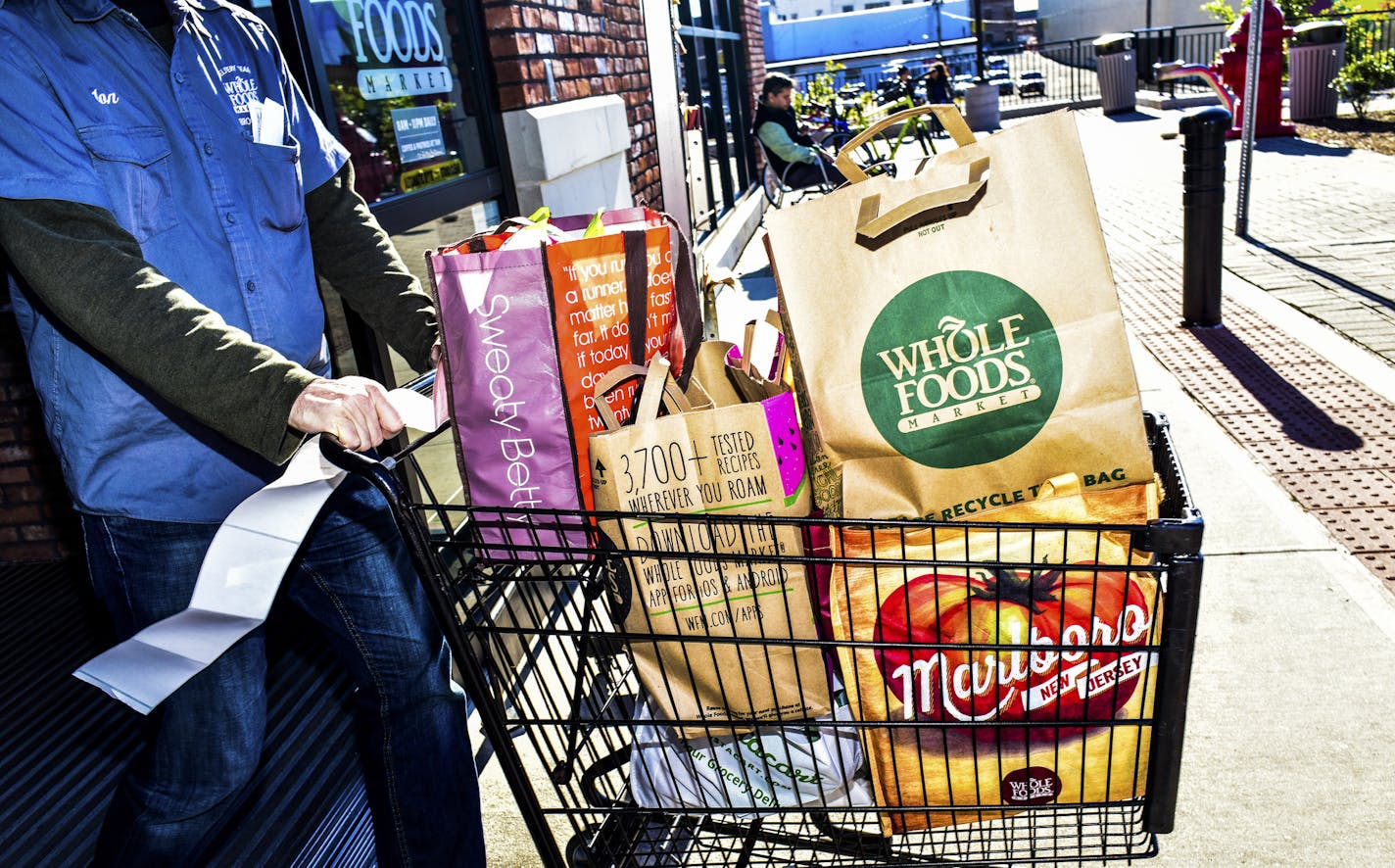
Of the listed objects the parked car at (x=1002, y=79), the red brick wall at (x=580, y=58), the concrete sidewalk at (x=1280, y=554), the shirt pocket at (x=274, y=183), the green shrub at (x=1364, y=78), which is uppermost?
the red brick wall at (x=580, y=58)

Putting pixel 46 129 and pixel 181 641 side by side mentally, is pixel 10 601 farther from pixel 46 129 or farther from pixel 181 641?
pixel 181 641

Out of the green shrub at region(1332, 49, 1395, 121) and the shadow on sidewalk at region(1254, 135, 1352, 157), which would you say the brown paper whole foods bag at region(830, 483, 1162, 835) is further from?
the green shrub at region(1332, 49, 1395, 121)

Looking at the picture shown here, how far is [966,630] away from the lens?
1.52 m

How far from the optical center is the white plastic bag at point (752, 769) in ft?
5.38

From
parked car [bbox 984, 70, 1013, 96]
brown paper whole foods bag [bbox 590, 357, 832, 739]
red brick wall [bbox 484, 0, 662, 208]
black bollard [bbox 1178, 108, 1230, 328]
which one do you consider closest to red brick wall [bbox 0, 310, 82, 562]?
red brick wall [bbox 484, 0, 662, 208]

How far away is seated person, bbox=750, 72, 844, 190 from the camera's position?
10312 millimetres

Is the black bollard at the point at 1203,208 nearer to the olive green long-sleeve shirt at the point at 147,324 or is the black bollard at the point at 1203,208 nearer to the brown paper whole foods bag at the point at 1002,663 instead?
the brown paper whole foods bag at the point at 1002,663

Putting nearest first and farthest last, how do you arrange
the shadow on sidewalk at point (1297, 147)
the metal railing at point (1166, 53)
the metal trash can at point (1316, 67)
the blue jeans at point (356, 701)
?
the blue jeans at point (356, 701) → the shadow on sidewalk at point (1297, 147) → the metal trash can at point (1316, 67) → the metal railing at point (1166, 53)

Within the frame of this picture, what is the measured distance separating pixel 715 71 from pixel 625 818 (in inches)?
415

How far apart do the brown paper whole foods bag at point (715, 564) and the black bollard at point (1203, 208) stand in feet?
15.4

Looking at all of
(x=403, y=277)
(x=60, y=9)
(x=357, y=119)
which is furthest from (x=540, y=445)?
(x=357, y=119)

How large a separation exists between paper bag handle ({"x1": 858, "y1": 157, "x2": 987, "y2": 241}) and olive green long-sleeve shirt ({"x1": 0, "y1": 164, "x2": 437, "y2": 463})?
2.74 feet

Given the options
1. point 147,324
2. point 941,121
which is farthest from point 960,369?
point 147,324

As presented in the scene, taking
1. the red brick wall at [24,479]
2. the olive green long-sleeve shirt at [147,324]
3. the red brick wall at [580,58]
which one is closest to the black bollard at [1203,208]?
the red brick wall at [580,58]
